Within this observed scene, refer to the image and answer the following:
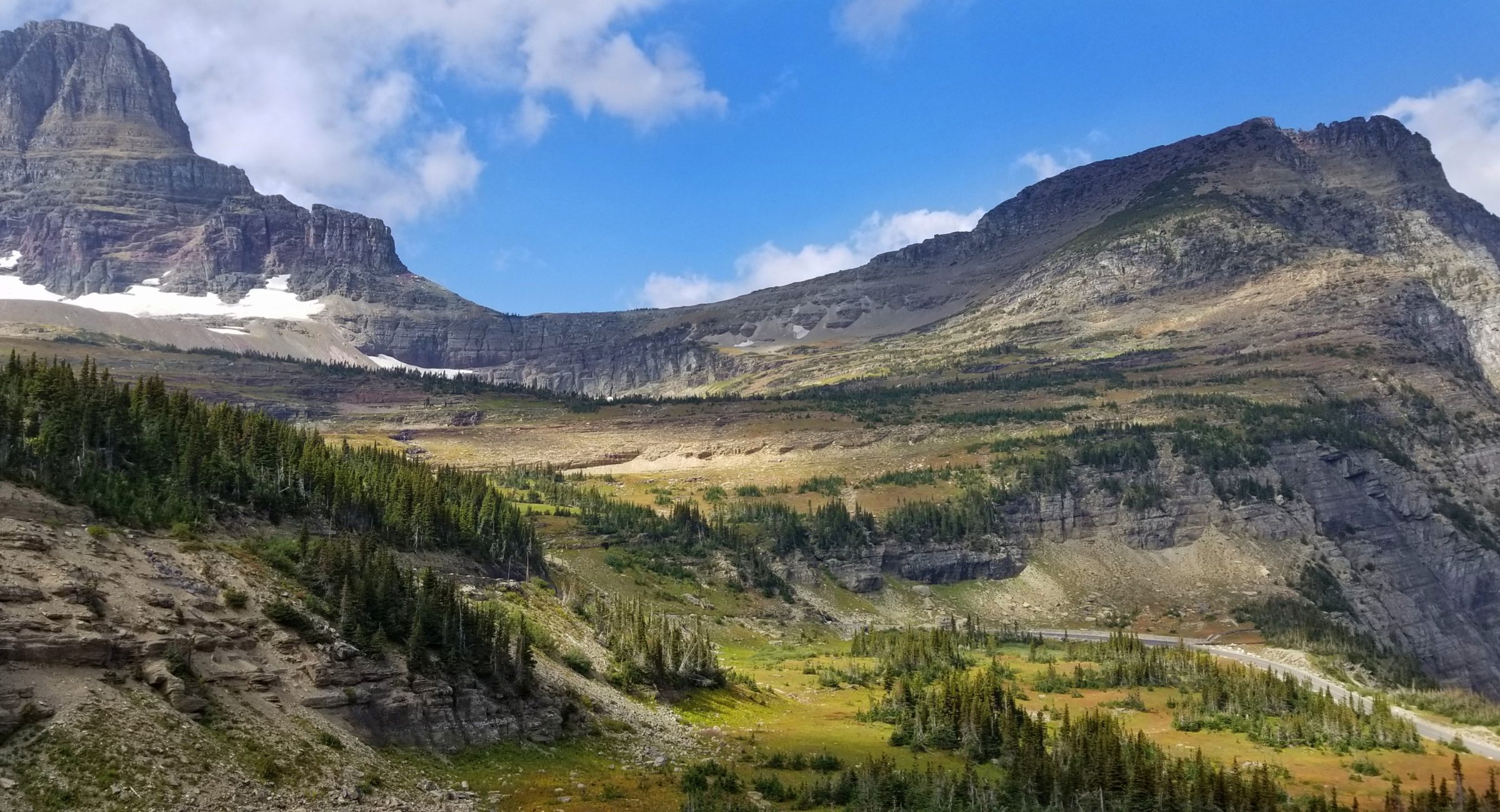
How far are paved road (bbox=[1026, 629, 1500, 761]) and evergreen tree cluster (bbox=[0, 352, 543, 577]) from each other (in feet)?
199

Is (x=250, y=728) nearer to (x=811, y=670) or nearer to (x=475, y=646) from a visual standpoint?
(x=475, y=646)

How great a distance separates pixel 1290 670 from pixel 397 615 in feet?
256

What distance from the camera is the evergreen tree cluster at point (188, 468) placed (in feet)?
137

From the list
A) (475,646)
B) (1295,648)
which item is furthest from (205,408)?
(1295,648)

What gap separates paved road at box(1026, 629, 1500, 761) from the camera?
6438 centimetres

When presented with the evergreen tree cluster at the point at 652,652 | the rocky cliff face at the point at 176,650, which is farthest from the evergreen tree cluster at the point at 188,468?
the evergreen tree cluster at the point at 652,652

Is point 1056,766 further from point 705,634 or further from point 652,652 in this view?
point 705,634

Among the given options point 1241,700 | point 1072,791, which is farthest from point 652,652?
point 1241,700

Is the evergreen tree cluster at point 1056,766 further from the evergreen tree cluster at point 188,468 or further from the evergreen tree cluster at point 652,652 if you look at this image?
the evergreen tree cluster at point 188,468

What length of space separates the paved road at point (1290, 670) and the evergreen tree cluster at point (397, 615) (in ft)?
184

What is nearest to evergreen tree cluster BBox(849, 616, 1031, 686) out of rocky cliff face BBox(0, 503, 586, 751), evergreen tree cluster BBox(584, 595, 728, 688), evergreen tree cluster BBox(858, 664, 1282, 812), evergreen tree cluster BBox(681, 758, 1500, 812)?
evergreen tree cluster BBox(858, 664, 1282, 812)

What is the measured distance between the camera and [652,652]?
193 ft

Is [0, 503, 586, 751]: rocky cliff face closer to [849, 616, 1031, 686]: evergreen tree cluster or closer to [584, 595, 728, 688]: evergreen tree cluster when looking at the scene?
[584, 595, 728, 688]: evergreen tree cluster

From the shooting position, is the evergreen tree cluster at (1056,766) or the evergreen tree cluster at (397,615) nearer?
the evergreen tree cluster at (397,615)
